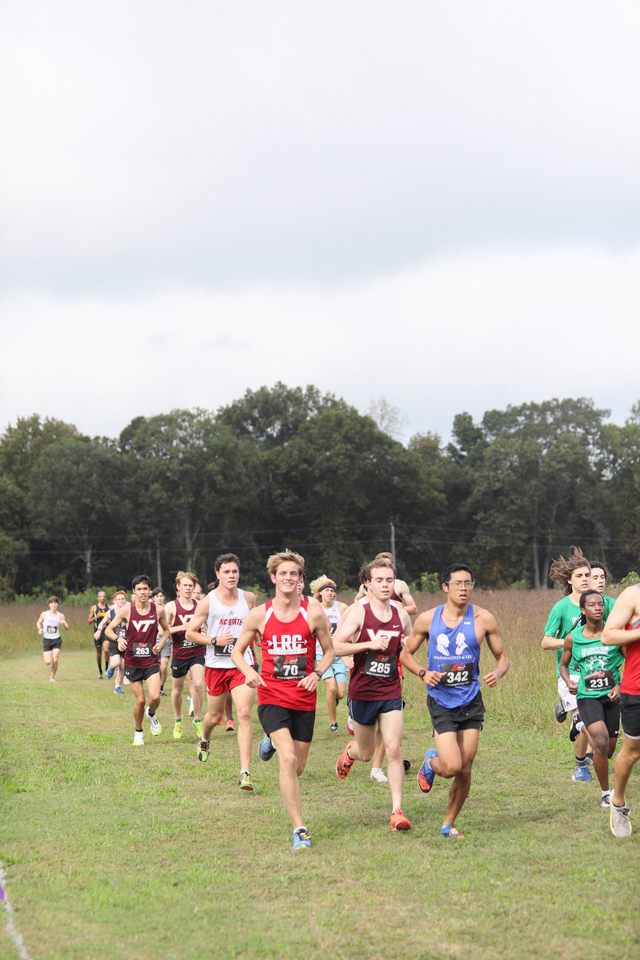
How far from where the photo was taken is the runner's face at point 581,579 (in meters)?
11.6

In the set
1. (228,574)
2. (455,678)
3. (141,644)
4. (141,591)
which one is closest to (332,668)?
(141,644)

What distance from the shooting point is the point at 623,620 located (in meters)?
8.66

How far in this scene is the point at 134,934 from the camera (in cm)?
657

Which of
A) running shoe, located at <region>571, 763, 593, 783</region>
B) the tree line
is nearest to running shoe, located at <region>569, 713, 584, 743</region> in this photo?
running shoe, located at <region>571, 763, 593, 783</region>

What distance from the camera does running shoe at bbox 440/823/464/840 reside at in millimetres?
9109

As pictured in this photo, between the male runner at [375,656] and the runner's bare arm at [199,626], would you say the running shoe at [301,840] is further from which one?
the runner's bare arm at [199,626]

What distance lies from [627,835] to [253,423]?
3250 inches

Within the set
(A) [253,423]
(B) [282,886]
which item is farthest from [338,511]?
(B) [282,886]

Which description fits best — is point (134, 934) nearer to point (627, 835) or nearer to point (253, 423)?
point (627, 835)

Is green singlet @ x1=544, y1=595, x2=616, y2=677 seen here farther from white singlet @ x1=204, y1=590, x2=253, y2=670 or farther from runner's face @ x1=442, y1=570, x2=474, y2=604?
white singlet @ x1=204, y1=590, x2=253, y2=670

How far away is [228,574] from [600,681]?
14.1 ft

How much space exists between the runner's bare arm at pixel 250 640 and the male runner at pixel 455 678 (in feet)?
3.91

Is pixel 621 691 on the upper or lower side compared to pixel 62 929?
upper

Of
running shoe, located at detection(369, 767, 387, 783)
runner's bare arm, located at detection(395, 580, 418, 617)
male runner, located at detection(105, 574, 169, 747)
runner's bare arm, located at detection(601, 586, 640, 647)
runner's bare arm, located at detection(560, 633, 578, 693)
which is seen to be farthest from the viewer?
male runner, located at detection(105, 574, 169, 747)
